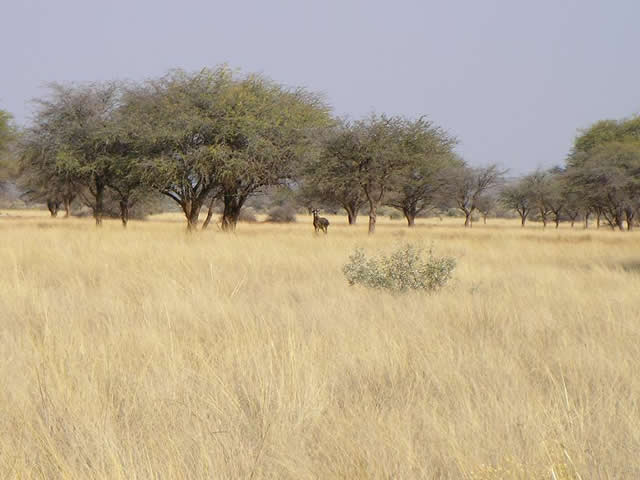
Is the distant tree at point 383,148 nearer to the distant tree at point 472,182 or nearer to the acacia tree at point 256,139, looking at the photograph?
the acacia tree at point 256,139

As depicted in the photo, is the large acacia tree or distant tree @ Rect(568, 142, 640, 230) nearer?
the large acacia tree

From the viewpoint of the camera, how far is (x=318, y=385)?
11.6 feet

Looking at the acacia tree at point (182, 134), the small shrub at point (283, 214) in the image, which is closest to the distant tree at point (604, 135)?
the small shrub at point (283, 214)

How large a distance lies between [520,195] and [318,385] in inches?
2367

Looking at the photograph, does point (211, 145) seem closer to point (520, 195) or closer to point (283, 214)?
point (283, 214)

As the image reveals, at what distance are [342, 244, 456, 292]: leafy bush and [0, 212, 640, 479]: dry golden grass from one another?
0.73m

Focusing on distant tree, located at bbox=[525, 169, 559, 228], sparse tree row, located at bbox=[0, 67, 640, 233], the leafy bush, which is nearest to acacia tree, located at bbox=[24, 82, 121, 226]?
sparse tree row, located at bbox=[0, 67, 640, 233]

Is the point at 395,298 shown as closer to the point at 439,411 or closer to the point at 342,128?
the point at 439,411

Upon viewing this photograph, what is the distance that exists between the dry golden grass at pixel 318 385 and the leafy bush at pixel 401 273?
725 mm

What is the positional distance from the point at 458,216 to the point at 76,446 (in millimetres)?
93397

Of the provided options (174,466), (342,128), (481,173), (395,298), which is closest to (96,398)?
(174,466)

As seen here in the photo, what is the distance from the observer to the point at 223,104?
24438mm

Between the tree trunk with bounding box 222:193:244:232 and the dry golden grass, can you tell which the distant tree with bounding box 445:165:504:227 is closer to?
the tree trunk with bounding box 222:193:244:232

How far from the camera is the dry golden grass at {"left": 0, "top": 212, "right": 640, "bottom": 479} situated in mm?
2480
